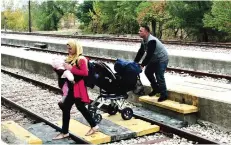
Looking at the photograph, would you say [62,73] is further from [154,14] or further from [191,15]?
[154,14]

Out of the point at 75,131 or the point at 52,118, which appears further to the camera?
the point at 52,118

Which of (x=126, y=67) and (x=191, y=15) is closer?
(x=126, y=67)

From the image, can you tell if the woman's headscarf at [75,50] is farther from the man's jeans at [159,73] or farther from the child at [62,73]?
the man's jeans at [159,73]

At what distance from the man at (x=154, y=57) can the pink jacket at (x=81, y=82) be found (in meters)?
1.80

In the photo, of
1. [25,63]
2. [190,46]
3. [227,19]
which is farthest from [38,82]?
[227,19]

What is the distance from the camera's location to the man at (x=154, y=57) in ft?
26.7

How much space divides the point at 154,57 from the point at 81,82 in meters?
2.28

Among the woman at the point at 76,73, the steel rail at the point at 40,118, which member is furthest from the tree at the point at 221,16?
the woman at the point at 76,73

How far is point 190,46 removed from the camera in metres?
23.5

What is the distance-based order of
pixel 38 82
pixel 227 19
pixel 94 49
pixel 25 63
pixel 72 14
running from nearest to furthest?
pixel 38 82 < pixel 25 63 < pixel 94 49 < pixel 227 19 < pixel 72 14

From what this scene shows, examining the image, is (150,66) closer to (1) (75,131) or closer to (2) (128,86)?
(2) (128,86)

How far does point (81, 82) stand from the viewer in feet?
22.0

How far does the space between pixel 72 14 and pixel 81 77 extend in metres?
63.6

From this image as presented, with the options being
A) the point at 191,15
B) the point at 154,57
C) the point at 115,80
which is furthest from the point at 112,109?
the point at 191,15
